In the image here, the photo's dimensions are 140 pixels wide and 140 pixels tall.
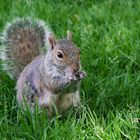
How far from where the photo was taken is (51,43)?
2695 millimetres

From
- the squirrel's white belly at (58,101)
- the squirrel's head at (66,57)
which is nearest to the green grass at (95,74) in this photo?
the squirrel's white belly at (58,101)

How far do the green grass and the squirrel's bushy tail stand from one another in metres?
0.12

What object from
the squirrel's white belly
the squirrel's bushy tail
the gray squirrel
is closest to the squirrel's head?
the gray squirrel

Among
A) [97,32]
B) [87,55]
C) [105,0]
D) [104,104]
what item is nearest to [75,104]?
[104,104]

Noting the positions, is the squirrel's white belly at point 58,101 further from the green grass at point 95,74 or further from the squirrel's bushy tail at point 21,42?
the squirrel's bushy tail at point 21,42

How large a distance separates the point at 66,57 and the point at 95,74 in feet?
2.36

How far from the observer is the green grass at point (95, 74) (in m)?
2.55

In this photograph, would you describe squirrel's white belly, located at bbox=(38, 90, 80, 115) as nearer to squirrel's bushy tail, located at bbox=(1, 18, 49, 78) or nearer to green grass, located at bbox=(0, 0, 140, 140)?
green grass, located at bbox=(0, 0, 140, 140)

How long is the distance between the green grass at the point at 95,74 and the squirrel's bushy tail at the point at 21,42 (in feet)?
0.38

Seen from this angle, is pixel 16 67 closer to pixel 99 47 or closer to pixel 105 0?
pixel 99 47

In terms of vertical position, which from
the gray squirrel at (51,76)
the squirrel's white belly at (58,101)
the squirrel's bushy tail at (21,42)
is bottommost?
the squirrel's white belly at (58,101)

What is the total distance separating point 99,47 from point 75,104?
0.89 metres

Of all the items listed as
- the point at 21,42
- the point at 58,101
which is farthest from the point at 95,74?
the point at 58,101

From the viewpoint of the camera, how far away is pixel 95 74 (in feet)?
10.7
